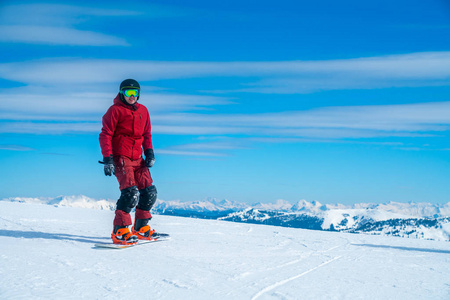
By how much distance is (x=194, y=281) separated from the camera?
12.9 ft

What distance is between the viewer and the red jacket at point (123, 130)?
658 cm

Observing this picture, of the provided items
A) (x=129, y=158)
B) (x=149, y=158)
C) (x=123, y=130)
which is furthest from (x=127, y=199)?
(x=123, y=130)

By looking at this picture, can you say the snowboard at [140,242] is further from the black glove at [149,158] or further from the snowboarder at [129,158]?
the black glove at [149,158]

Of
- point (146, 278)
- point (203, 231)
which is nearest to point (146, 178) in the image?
point (203, 231)

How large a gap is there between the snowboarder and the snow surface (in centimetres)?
56

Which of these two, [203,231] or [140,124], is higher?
[140,124]

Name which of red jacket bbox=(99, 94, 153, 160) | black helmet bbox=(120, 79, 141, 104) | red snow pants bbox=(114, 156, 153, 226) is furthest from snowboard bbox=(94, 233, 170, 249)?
black helmet bbox=(120, 79, 141, 104)

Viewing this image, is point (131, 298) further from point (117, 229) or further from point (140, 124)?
point (140, 124)

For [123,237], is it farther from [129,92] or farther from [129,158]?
[129,92]

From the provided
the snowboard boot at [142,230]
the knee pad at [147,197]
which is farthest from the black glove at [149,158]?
the snowboard boot at [142,230]

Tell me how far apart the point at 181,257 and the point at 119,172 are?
6.58ft

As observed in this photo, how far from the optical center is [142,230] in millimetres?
6996

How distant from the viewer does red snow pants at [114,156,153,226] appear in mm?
6426

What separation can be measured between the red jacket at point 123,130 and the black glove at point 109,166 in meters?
0.08
